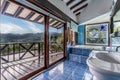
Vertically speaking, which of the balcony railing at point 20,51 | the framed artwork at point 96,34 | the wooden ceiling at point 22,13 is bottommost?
the balcony railing at point 20,51

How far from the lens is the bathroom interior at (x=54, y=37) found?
2.29 m

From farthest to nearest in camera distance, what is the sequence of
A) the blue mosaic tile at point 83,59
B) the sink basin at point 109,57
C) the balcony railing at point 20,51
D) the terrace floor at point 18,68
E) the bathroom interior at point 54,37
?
the blue mosaic tile at point 83,59 → the balcony railing at point 20,51 → the terrace floor at point 18,68 → the bathroom interior at point 54,37 → the sink basin at point 109,57

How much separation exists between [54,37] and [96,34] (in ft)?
6.69

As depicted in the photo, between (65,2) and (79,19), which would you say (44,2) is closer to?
(65,2)

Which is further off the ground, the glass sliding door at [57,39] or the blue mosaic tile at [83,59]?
the glass sliding door at [57,39]

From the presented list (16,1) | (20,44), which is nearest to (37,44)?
(20,44)

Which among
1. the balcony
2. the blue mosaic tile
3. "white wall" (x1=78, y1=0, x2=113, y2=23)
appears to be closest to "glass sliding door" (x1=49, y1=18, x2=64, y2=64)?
the balcony

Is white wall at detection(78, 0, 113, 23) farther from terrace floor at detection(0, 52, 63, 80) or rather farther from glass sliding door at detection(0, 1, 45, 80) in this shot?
glass sliding door at detection(0, 1, 45, 80)

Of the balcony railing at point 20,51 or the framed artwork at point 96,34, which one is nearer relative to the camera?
the balcony railing at point 20,51

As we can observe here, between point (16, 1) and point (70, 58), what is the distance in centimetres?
301

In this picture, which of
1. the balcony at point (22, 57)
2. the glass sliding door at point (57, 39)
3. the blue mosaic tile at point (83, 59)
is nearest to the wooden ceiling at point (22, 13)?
the glass sliding door at point (57, 39)

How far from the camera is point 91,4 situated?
4.44m

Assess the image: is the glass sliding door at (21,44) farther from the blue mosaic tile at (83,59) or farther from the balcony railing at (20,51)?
the blue mosaic tile at (83,59)

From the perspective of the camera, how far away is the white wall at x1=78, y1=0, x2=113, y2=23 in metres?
3.97
